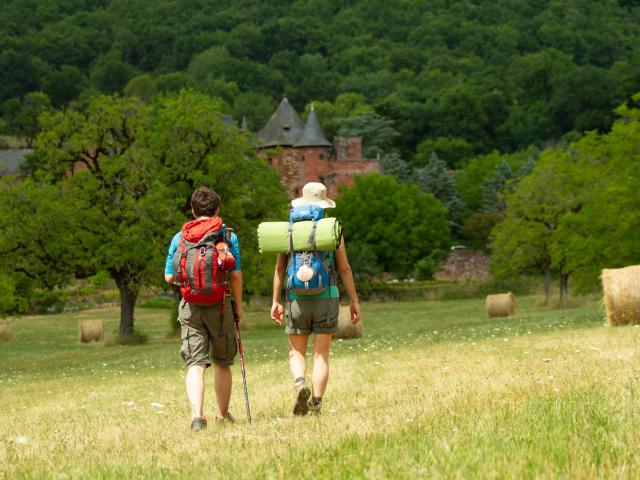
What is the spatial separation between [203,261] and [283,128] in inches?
4196

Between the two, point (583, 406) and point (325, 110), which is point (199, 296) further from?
point (325, 110)

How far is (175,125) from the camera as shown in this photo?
4209cm

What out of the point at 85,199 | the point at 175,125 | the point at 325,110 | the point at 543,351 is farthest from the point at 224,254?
the point at 325,110

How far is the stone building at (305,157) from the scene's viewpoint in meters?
112

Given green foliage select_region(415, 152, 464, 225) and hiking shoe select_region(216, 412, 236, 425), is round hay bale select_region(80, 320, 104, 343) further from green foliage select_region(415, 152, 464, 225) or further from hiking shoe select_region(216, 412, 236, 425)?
green foliage select_region(415, 152, 464, 225)

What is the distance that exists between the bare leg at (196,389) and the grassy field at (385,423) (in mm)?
228

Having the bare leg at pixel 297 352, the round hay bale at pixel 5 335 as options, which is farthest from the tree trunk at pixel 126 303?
the bare leg at pixel 297 352

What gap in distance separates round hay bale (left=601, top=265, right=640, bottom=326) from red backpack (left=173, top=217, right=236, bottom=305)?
15.5m

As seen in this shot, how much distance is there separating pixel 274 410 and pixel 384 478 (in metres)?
5.44

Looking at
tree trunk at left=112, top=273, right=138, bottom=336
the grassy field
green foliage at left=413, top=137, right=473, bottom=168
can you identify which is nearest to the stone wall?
green foliage at left=413, top=137, right=473, bottom=168

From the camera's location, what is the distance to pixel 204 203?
34.5ft

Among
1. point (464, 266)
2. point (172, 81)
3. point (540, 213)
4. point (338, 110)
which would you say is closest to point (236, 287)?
point (540, 213)

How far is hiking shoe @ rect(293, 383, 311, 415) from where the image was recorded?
10.4m

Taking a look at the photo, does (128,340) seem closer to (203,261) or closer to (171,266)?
(171,266)
